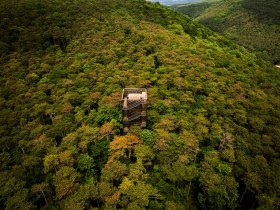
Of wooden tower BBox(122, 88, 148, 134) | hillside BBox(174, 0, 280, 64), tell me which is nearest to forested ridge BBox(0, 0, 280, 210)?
wooden tower BBox(122, 88, 148, 134)

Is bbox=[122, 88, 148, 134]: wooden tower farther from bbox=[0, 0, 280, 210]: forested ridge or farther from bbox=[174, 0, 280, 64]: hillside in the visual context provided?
bbox=[174, 0, 280, 64]: hillside

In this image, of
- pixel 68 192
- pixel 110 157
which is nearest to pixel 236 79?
pixel 110 157

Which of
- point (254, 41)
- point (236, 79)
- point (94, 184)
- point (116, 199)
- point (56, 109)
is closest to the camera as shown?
point (116, 199)

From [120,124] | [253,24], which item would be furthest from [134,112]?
[253,24]

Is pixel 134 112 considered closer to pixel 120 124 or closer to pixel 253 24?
pixel 120 124

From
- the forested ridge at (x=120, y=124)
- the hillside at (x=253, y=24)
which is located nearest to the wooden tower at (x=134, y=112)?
the forested ridge at (x=120, y=124)

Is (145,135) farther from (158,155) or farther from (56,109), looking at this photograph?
(56,109)
